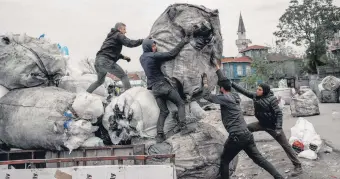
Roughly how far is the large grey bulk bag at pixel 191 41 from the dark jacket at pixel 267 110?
989 millimetres

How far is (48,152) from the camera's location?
3.76 meters

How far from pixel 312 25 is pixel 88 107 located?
93.1 feet

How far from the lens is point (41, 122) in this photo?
12.2 ft

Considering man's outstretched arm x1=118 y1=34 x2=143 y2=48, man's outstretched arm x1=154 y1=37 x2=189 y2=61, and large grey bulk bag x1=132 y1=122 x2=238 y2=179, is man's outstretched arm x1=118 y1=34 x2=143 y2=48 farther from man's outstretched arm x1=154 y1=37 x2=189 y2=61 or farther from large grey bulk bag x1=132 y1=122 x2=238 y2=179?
large grey bulk bag x1=132 y1=122 x2=238 y2=179

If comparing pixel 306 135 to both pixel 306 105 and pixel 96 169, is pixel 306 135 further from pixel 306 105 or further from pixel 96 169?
pixel 306 105

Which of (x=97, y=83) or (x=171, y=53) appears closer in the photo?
(x=171, y=53)

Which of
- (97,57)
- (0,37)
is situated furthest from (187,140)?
(0,37)

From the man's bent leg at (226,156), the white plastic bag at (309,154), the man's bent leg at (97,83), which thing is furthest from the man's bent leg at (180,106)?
the white plastic bag at (309,154)

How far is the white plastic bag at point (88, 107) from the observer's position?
3656mm

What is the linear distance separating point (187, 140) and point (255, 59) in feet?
93.2

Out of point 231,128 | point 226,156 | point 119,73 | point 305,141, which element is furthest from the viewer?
point 305,141

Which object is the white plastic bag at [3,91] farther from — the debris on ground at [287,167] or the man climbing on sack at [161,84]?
the debris on ground at [287,167]

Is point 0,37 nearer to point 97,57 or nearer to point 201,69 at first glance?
point 97,57

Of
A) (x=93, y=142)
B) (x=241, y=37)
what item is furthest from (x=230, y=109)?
(x=241, y=37)
